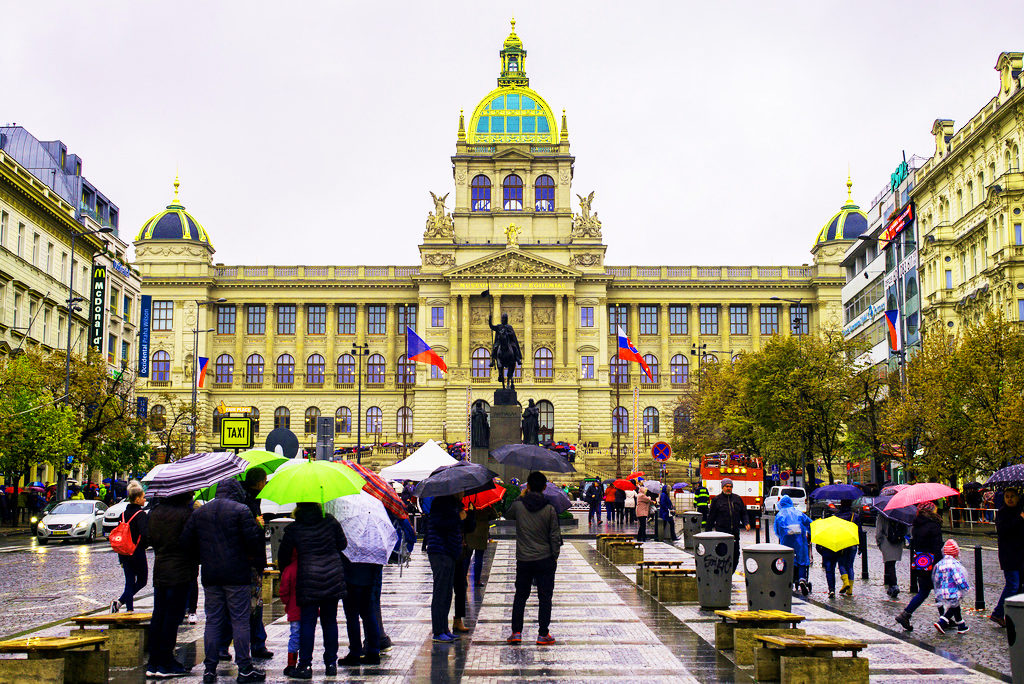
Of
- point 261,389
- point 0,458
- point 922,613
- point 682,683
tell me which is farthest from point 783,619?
point 261,389

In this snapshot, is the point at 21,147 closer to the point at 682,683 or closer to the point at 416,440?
the point at 416,440

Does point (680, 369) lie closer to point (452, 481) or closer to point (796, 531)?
point (796, 531)

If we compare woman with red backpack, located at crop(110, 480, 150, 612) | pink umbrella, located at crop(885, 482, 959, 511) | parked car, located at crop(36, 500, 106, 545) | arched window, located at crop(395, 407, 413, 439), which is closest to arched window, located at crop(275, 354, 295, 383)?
arched window, located at crop(395, 407, 413, 439)

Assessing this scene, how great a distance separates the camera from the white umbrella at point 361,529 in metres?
13.7

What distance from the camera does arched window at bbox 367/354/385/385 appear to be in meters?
104

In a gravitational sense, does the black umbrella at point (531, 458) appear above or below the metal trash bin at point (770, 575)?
above

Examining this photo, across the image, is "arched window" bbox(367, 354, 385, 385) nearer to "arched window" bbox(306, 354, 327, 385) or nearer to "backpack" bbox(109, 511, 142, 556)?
"arched window" bbox(306, 354, 327, 385)

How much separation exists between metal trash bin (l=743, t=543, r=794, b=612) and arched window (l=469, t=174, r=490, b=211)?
89.6 metres

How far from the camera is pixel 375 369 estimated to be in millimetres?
104625

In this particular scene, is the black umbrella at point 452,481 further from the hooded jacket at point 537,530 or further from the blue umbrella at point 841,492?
the blue umbrella at point 841,492

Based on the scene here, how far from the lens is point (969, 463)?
145 feet

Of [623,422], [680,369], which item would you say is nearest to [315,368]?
[623,422]

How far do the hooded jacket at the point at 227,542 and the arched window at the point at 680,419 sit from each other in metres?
77.0

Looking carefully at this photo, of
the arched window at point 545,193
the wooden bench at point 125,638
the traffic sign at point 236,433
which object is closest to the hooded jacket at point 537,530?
the wooden bench at point 125,638
